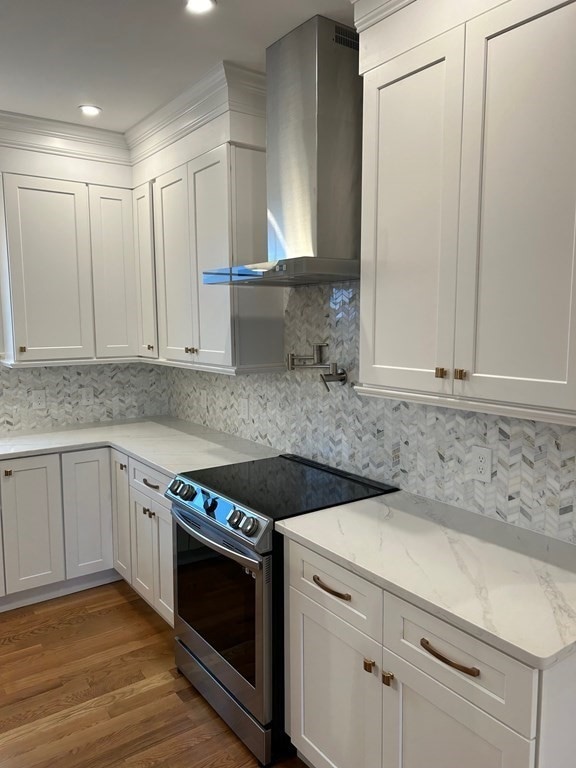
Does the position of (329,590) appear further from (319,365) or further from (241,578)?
(319,365)

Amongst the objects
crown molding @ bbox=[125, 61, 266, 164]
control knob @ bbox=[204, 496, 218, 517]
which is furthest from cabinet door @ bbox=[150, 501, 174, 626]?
crown molding @ bbox=[125, 61, 266, 164]

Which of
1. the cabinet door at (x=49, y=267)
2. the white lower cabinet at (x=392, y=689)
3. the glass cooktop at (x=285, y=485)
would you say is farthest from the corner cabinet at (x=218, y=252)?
the white lower cabinet at (x=392, y=689)

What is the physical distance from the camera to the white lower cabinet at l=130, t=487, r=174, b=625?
270 centimetres

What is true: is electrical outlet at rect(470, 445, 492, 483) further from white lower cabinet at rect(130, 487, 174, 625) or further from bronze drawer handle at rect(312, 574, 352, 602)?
white lower cabinet at rect(130, 487, 174, 625)

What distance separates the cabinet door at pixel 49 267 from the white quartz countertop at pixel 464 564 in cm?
216

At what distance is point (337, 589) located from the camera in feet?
5.46

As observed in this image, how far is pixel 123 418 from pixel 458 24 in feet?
10.6

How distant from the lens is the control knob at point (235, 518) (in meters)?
1.98

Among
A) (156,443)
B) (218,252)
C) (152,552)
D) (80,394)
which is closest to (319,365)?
(218,252)

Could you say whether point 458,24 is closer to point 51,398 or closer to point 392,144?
point 392,144

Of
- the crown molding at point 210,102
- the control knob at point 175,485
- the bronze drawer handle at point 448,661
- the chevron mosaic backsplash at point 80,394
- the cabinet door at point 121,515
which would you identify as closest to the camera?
the bronze drawer handle at point 448,661

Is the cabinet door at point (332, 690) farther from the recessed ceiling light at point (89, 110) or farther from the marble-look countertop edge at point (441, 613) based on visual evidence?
the recessed ceiling light at point (89, 110)

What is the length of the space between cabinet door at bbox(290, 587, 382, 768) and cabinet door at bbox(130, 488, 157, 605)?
1.21 m

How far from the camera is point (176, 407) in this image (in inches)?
160
